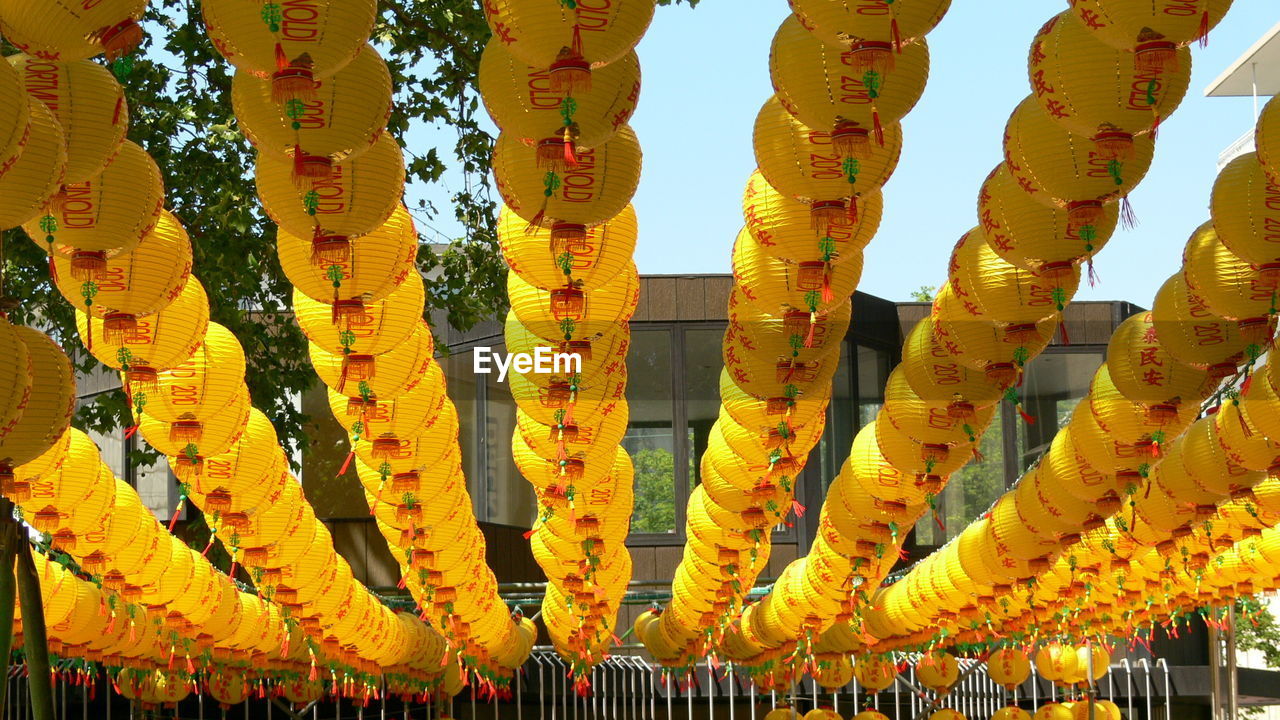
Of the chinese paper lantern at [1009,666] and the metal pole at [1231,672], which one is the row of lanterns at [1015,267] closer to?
the chinese paper lantern at [1009,666]

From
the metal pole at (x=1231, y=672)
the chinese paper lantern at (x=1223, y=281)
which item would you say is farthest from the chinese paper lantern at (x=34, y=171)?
the metal pole at (x=1231, y=672)

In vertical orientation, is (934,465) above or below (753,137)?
below

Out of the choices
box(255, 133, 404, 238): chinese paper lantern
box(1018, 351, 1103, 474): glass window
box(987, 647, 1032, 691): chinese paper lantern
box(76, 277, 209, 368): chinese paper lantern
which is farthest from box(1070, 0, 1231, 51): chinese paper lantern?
box(1018, 351, 1103, 474): glass window

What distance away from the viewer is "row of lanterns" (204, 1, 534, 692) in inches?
142

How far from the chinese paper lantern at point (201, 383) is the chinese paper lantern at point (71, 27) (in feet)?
6.60

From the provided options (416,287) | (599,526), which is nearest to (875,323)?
(599,526)

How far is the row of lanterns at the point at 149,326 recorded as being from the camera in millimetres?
3559

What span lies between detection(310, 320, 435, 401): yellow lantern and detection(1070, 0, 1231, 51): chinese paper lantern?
276 cm

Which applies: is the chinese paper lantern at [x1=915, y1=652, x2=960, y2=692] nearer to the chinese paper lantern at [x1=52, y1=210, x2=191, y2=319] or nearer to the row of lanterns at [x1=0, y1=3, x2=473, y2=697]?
the row of lanterns at [x1=0, y1=3, x2=473, y2=697]

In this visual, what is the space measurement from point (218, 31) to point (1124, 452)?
3.91 m

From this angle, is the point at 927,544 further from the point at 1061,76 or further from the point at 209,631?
the point at 1061,76

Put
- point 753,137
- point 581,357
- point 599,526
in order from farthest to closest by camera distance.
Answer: point 599,526 < point 581,357 < point 753,137

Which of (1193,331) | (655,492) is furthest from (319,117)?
(655,492)

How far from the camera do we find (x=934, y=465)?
21.0 ft
